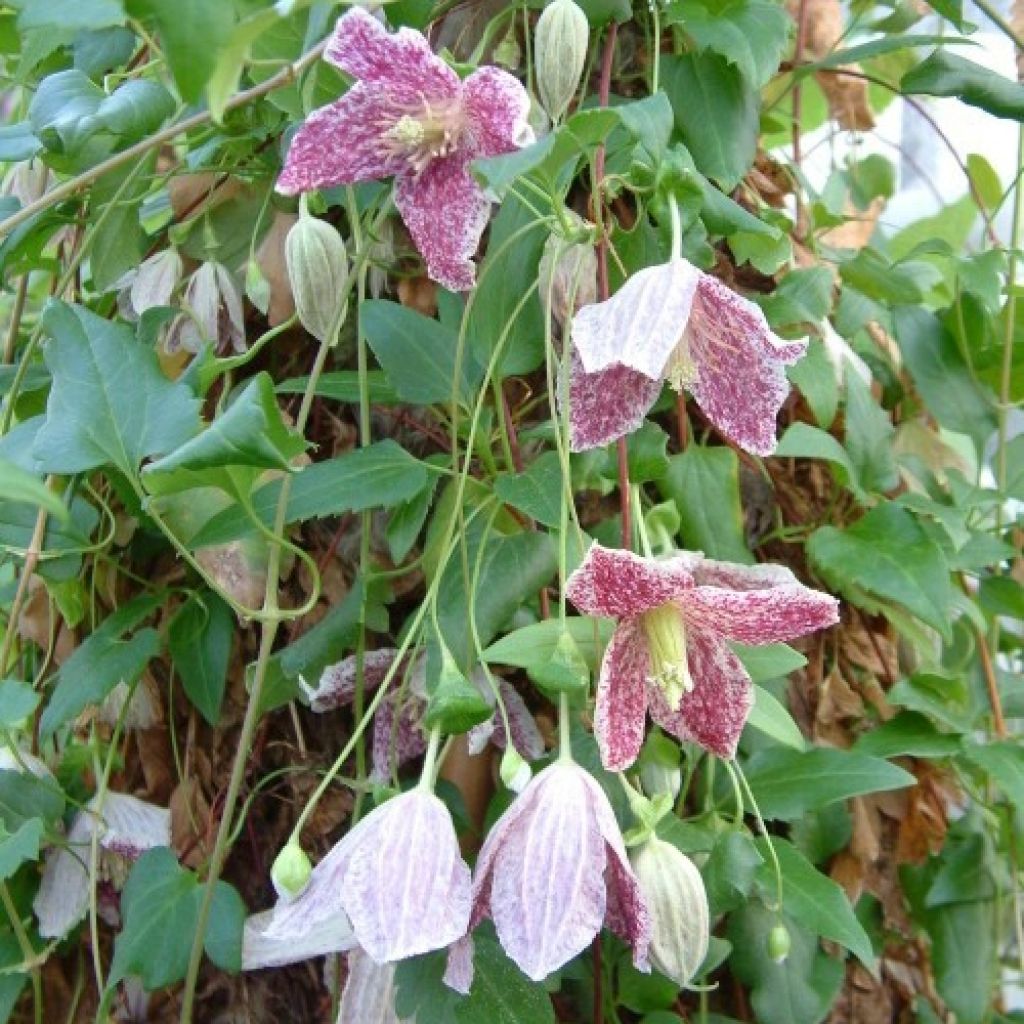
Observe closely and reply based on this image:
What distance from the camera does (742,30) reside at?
63cm

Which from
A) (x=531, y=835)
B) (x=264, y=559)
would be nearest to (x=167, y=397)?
(x=264, y=559)

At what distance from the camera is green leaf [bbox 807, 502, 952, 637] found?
66 centimetres

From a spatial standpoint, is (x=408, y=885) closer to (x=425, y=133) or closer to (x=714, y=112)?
(x=425, y=133)

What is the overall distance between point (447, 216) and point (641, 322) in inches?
5.2

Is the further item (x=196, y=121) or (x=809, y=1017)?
(x=809, y=1017)

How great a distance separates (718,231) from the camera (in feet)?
1.84

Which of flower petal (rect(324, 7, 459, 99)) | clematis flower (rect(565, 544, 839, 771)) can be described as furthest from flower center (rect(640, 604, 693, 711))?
flower petal (rect(324, 7, 459, 99))

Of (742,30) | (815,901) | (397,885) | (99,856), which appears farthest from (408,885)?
(742,30)

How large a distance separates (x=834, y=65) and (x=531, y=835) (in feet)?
1.64

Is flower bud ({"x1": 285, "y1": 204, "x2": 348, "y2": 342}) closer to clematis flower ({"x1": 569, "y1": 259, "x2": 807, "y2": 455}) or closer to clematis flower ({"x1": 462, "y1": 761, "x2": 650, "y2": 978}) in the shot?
clematis flower ({"x1": 569, "y1": 259, "x2": 807, "y2": 455})

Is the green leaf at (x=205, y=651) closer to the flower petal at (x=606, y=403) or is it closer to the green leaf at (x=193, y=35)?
the flower petal at (x=606, y=403)

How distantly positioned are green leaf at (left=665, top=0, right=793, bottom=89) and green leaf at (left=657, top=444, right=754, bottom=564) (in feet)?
0.60

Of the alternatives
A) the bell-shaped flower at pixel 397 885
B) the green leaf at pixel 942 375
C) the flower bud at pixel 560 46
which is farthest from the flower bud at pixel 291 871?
the green leaf at pixel 942 375

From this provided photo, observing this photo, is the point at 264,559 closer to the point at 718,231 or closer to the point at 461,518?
the point at 461,518
